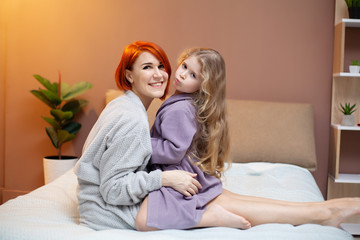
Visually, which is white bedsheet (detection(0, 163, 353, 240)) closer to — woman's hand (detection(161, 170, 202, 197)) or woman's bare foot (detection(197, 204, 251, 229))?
woman's bare foot (detection(197, 204, 251, 229))

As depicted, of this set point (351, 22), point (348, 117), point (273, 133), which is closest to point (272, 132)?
point (273, 133)

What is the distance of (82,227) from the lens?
1.47m

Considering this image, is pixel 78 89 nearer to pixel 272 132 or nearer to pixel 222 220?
pixel 272 132

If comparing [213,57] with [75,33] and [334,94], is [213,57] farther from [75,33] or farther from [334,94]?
[75,33]

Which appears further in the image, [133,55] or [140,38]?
[140,38]

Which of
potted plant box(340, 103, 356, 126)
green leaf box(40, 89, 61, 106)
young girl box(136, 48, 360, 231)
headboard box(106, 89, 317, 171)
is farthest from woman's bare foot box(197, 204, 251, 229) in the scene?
green leaf box(40, 89, 61, 106)

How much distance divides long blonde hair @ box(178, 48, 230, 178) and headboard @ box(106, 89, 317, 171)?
1.12m

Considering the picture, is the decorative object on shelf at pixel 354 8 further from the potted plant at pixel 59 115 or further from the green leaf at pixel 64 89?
the green leaf at pixel 64 89

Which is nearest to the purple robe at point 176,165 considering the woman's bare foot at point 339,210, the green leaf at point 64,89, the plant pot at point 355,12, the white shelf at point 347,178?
the woman's bare foot at point 339,210

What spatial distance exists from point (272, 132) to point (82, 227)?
1758 millimetres

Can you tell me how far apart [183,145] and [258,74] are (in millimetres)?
1801

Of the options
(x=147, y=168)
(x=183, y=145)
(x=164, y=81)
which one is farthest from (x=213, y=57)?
(x=147, y=168)

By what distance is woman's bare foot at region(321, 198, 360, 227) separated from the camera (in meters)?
1.57

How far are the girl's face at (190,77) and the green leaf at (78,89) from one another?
1.60 metres
